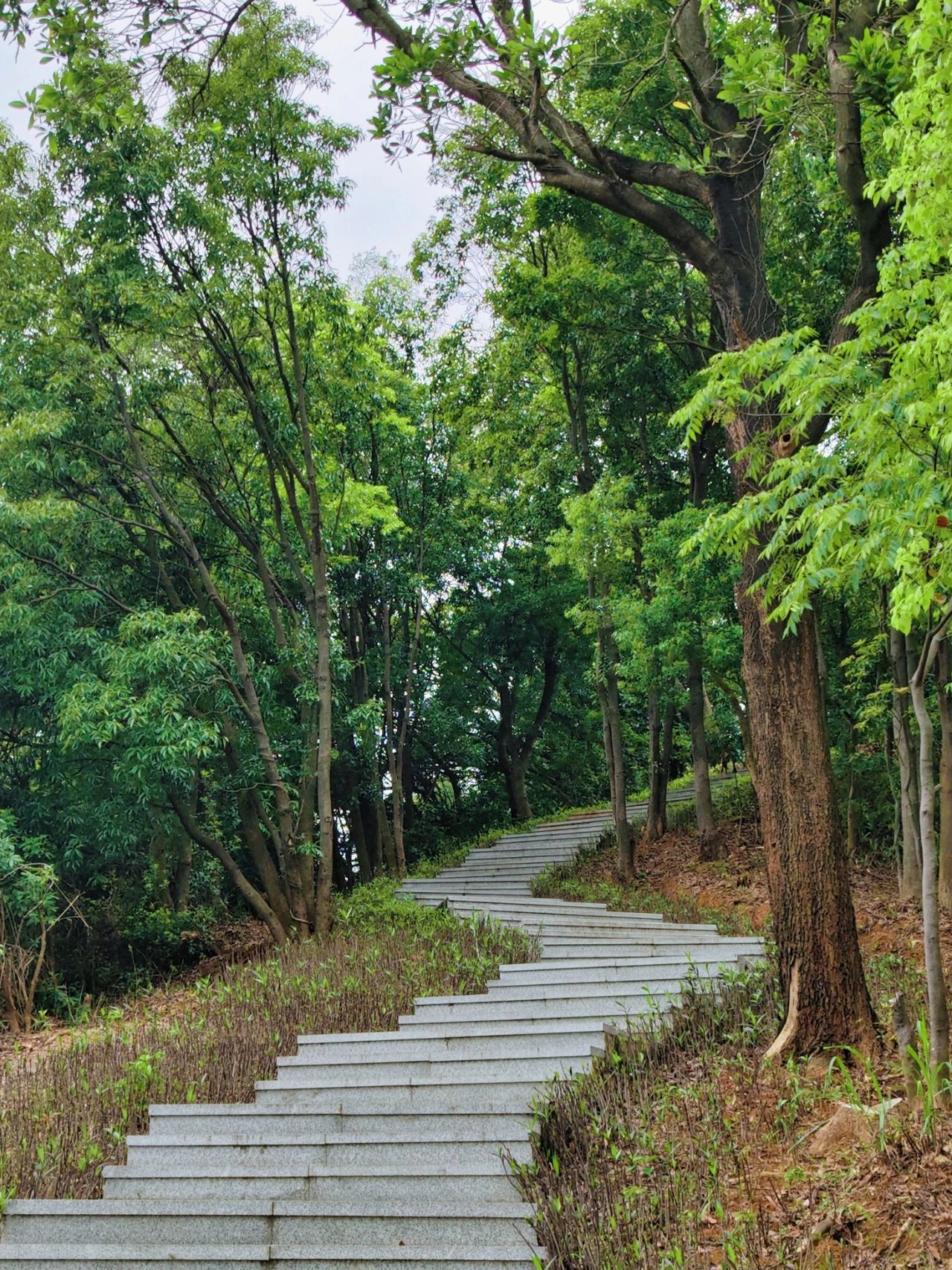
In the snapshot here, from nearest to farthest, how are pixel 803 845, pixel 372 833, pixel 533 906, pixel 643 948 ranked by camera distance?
pixel 803 845
pixel 643 948
pixel 533 906
pixel 372 833

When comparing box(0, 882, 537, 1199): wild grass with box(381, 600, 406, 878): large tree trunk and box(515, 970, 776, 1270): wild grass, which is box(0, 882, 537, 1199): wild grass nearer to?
box(515, 970, 776, 1270): wild grass

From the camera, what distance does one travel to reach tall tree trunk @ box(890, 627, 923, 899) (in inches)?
374

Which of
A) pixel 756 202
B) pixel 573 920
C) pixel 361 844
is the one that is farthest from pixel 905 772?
pixel 361 844

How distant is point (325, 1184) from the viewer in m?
4.67

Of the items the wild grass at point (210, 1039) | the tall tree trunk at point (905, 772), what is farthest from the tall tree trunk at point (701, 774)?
the wild grass at point (210, 1039)

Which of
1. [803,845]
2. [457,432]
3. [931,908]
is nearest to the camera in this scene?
[931,908]

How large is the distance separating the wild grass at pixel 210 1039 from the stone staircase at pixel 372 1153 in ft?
0.94

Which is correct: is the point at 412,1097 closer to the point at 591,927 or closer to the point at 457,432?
the point at 591,927

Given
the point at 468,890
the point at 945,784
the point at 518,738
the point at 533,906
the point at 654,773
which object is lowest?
the point at 468,890

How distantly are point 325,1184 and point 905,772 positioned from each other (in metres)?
7.20

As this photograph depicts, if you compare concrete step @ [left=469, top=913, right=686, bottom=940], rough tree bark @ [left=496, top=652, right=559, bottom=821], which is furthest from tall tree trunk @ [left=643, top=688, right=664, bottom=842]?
concrete step @ [left=469, top=913, right=686, bottom=940]

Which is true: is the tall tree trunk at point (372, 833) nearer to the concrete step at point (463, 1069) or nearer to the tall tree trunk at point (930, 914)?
the concrete step at point (463, 1069)

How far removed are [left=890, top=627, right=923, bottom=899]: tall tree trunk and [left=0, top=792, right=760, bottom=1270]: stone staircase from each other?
3484mm

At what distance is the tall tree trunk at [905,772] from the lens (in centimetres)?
950
